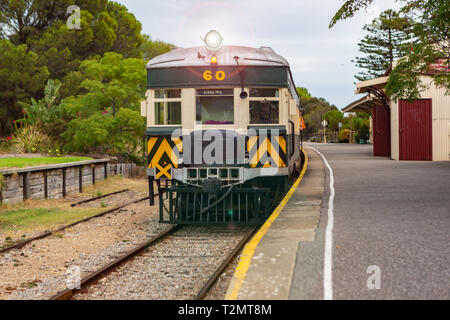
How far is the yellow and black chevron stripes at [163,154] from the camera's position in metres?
9.16

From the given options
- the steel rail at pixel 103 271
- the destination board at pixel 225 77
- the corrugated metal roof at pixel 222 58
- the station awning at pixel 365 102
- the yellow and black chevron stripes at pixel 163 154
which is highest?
the station awning at pixel 365 102

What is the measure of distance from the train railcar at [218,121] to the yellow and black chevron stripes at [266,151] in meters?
0.02

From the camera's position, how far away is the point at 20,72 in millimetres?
25938

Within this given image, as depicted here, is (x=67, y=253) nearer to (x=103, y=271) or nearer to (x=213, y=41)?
(x=103, y=271)

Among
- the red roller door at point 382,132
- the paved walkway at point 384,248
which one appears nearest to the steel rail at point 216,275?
the paved walkway at point 384,248

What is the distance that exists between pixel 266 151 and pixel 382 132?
60.5 ft

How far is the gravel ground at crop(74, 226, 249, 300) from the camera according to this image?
6.04 meters

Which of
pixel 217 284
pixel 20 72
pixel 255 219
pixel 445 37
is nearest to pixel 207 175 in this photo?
pixel 255 219

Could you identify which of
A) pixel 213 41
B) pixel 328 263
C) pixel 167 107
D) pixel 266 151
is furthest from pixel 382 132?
pixel 328 263

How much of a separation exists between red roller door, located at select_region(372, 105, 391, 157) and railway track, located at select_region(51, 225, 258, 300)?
57.9ft

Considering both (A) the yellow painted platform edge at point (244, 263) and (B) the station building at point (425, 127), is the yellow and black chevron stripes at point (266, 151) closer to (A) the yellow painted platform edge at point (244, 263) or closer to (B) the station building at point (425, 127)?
(A) the yellow painted platform edge at point (244, 263)

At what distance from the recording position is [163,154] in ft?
30.3

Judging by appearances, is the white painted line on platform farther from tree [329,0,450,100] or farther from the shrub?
the shrub
